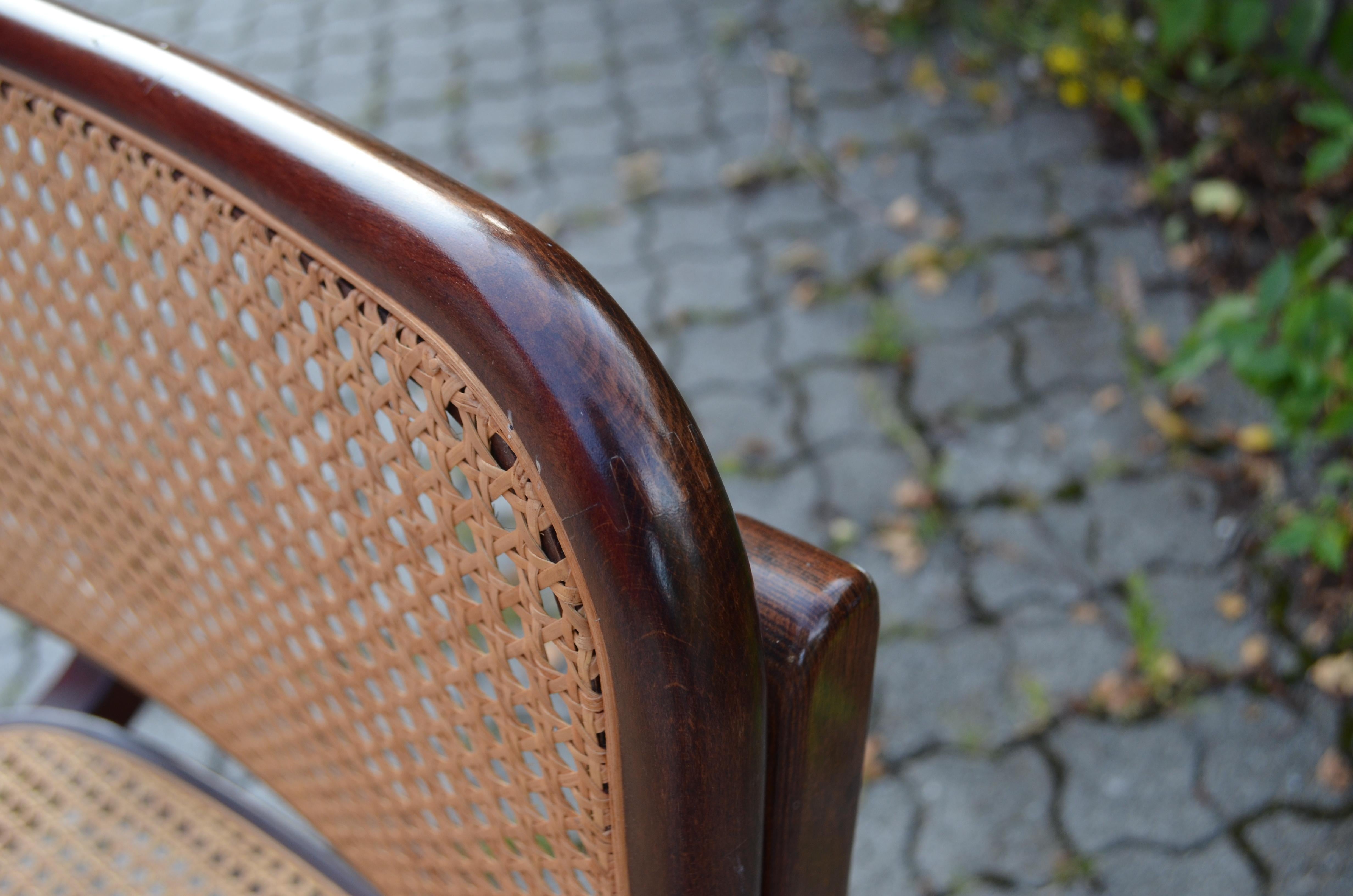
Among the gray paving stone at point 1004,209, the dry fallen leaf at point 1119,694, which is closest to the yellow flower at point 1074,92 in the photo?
the gray paving stone at point 1004,209

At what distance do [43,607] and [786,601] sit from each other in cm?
87

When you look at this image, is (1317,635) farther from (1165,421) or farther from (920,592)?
(920,592)

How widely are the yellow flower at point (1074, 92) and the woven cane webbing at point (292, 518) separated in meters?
2.46

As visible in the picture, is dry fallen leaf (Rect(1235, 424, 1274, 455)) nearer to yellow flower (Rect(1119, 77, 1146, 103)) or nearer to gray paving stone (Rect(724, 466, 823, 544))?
gray paving stone (Rect(724, 466, 823, 544))

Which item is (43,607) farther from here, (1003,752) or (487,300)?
(1003,752)

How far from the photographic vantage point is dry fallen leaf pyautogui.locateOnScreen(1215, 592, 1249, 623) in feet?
5.91

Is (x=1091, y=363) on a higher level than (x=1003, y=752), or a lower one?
higher

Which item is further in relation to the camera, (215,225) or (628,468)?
(215,225)

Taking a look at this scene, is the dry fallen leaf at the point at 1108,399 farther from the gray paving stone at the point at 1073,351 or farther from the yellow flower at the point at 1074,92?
the yellow flower at the point at 1074,92

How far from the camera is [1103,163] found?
2.67 metres

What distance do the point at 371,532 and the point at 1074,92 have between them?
2.67 metres

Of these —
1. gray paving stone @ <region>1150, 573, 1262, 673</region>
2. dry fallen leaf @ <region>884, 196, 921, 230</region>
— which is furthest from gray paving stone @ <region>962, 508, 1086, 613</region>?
dry fallen leaf @ <region>884, 196, 921, 230</region>

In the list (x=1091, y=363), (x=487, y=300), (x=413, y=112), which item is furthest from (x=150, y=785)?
→ (x=413, y=112)

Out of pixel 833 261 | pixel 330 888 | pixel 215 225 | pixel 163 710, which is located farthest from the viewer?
pixel 833 261
